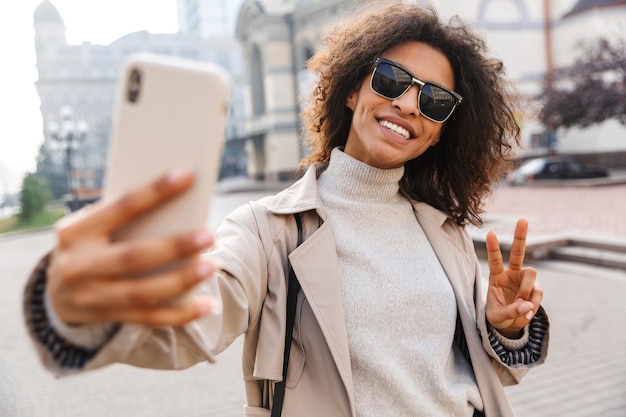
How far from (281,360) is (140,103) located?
0.86 metres

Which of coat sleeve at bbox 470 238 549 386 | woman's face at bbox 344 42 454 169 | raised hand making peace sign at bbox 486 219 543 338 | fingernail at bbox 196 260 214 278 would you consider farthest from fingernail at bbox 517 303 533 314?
fingernail at bbox 196 260 214 278

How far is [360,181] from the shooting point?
1.74 metres

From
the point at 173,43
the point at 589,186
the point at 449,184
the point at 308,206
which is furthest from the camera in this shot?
the point at 173,43

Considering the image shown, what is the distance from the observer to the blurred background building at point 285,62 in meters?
25.7

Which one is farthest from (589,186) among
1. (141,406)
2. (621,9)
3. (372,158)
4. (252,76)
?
(252,76)

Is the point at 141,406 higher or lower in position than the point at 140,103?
lower

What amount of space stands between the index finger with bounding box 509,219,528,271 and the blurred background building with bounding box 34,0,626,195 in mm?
13900

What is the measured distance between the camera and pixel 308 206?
1552 millimetres

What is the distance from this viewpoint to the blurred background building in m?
25.7

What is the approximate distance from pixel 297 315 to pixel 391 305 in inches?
10.9

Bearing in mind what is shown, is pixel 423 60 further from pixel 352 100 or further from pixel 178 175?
pixel 178 175

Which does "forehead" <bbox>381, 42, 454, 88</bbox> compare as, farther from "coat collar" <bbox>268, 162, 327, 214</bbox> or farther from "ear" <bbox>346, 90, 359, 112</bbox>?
"coat collar" <bbox>268, 162, 327, 214</bbox>

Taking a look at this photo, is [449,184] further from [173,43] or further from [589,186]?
[173,43]

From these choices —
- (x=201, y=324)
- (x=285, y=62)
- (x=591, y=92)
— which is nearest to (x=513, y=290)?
(x=201, y=324)
